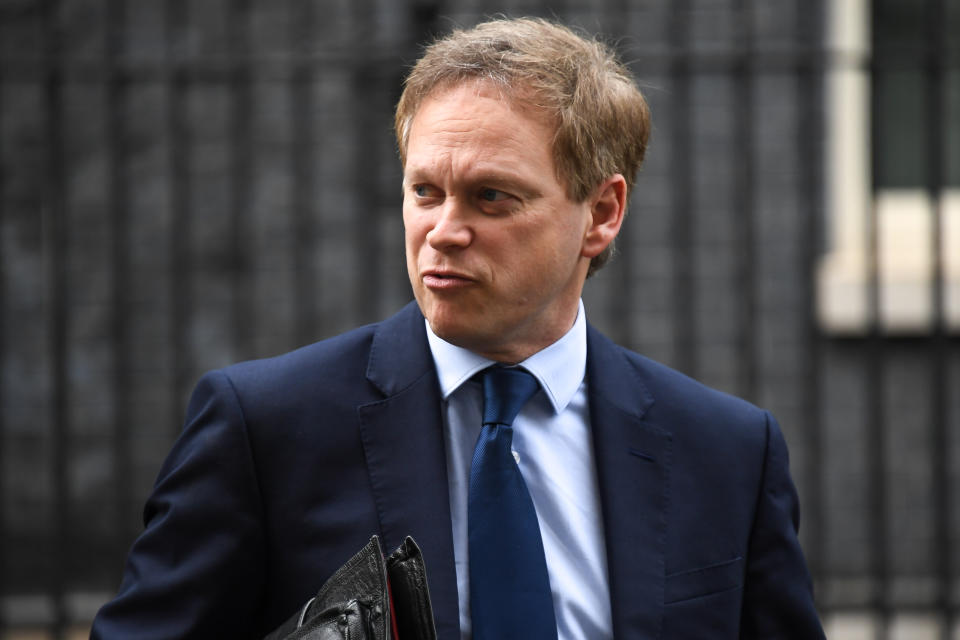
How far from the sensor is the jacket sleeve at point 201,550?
1.85 metres

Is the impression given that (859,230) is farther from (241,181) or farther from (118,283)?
(118,283)

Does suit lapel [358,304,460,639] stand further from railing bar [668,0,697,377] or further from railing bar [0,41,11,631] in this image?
railing bar [0,41,11,631]

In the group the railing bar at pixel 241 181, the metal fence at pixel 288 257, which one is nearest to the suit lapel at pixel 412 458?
the railing bar at pixel 241 181

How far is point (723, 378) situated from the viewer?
5855 millimetres

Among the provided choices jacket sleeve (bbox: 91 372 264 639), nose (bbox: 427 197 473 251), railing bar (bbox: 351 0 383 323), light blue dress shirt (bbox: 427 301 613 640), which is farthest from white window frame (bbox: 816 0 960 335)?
jacket sleeve (bbox: 91 372 264 639)

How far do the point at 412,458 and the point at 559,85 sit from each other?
0.63m

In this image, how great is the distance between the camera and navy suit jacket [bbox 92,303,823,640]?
1873mm

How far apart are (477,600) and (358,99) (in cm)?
415

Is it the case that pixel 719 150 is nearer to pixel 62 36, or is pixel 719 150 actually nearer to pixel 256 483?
pixel 62 36

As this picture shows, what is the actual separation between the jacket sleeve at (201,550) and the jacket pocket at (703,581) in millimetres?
662

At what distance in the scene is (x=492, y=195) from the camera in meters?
1.90

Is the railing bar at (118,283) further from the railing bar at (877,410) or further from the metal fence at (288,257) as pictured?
the railing bar at (877,410)

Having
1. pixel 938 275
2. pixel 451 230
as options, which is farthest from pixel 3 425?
pixel 451 230

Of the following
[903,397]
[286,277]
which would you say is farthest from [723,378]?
[286,277]
